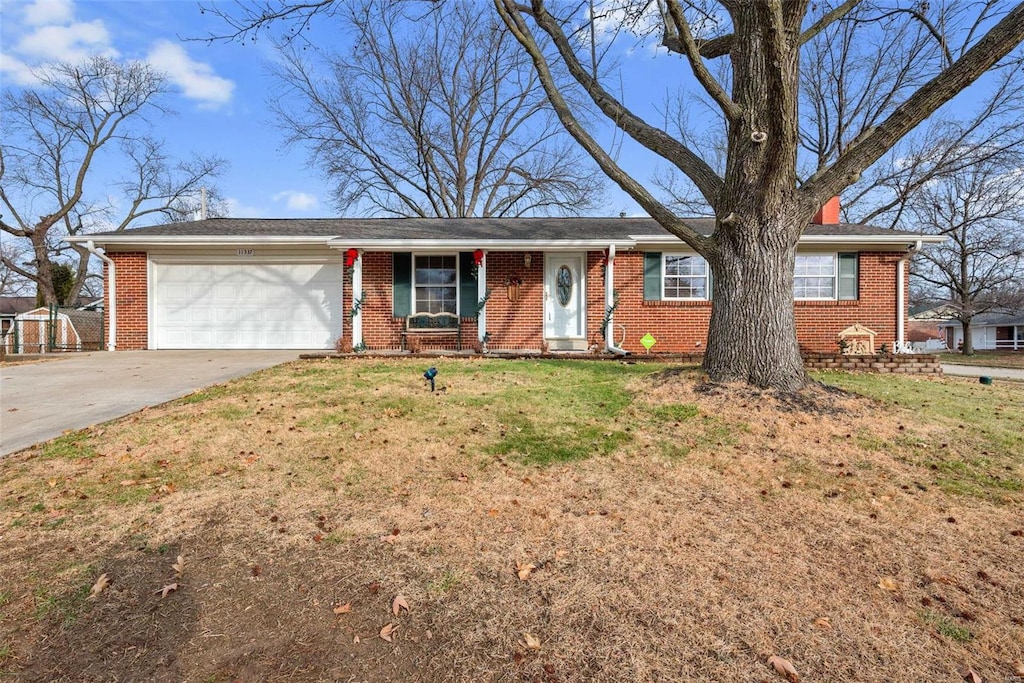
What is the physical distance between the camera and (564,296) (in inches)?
460

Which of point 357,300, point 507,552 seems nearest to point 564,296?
point 357,300

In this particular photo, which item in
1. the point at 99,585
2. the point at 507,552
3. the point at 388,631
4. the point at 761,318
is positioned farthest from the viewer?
the point at 761,318

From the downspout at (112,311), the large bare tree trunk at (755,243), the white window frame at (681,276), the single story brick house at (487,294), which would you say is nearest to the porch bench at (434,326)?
the single story brick house at (487,294)

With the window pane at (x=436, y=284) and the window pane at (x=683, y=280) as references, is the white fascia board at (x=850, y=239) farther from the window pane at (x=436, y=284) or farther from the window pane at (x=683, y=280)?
the window pane at (x=436, y=284)

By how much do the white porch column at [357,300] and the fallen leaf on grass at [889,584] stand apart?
975cm

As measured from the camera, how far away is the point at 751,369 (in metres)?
5.57

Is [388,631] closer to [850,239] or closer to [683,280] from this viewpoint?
[683,280]

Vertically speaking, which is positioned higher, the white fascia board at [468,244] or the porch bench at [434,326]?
the white fascia board at [468,244]

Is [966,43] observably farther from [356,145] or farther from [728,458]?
[356,145]

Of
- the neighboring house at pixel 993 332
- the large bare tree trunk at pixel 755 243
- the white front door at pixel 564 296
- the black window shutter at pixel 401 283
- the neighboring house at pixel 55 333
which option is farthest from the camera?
the neighboring house at pixel 993 332

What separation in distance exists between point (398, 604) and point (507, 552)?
0.64 meters

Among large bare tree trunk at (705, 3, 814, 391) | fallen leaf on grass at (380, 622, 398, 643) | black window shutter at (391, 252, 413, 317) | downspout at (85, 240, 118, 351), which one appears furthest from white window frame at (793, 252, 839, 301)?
downspout at (85, 240, 118, 351)

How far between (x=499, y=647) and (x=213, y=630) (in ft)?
3.84

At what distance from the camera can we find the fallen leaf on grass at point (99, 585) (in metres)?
2.25
